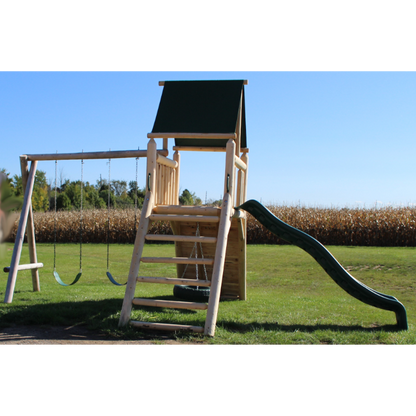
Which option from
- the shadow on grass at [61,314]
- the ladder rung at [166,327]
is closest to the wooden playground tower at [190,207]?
the ladder rung at [166,327]

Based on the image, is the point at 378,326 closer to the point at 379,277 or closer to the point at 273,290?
the point at 273,290

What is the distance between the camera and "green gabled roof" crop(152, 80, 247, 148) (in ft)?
20.3

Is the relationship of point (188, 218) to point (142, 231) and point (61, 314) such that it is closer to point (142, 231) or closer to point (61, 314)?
point (142, 231)

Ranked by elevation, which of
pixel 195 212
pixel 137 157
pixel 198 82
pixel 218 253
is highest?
pixel 198 82

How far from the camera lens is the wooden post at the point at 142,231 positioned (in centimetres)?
526

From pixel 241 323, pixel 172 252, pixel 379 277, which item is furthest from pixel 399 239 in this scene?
pixel 241 323

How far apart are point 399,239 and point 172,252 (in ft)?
35.7

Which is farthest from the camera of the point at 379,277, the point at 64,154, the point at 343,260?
the point at 343,260

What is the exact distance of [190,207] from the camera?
19.4 feet

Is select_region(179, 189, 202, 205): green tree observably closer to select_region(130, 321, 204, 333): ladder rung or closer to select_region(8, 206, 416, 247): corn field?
select_region(8, 206, 416, 247): corn field

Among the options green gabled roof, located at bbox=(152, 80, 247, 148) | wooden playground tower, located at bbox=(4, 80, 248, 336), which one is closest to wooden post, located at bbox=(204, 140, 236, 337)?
wooden playground tower, located at bbox=(4, 80, 248, 336)

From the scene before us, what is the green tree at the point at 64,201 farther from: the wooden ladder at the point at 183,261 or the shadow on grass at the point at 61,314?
the wooden ladder at the point at 183,261

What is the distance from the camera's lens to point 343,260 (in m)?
12.4

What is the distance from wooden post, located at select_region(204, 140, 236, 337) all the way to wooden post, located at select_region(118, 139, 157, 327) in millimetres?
1026
